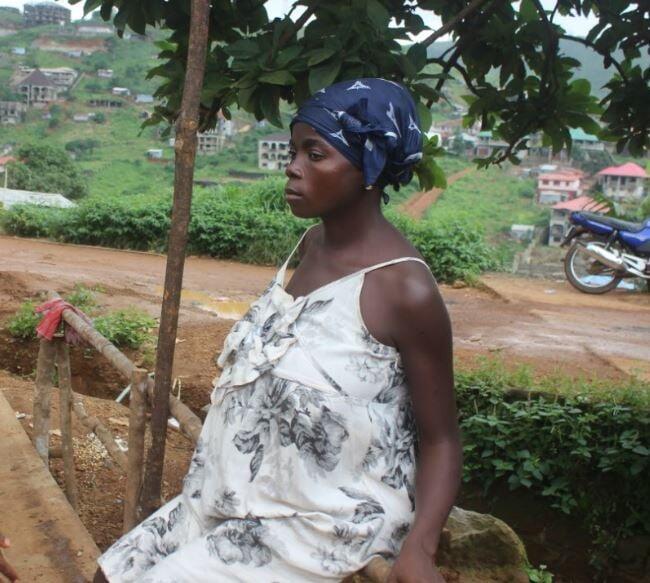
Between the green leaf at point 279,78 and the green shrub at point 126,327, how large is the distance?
471 centimetres

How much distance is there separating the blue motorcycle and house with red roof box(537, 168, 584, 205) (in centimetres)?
2558

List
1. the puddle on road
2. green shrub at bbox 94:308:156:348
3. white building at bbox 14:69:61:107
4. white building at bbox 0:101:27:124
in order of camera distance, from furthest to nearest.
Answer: white building at bbox 14:69:61:107 → white building at bbox 0:101:27:124 → the puddle on road → green shrub at bbox 94:308:156:348

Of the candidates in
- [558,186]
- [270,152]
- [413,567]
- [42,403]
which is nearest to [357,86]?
[413,567]

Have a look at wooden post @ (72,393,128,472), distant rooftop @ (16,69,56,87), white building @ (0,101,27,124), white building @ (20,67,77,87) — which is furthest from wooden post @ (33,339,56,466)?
white building @ (20,67,77,87)

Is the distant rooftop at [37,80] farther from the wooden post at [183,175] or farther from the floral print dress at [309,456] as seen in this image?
the floral print dress at [309,456]

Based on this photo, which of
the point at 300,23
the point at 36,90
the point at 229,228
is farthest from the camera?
the point at 36,90

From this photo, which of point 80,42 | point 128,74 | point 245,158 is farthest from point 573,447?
point 80,42

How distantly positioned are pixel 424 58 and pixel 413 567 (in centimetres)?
127

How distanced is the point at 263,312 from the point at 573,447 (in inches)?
137

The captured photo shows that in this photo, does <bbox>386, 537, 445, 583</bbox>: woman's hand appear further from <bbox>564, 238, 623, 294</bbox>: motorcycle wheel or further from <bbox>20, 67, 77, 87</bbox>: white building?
<bbox>20, 67, 77, 87</bbox>: white building

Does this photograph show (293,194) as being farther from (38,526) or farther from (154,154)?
(154,154)

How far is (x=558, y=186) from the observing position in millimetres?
36438

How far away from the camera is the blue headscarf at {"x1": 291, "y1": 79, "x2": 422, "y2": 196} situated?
1.52 meters

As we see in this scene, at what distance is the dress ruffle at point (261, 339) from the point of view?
1.52 metres
